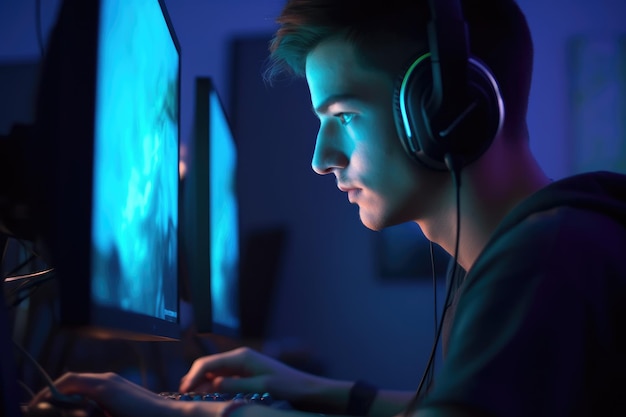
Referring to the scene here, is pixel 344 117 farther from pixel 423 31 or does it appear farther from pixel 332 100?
pixel 423 31

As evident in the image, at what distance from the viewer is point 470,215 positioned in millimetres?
811

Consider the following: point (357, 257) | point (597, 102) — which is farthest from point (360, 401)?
point (597, 102)

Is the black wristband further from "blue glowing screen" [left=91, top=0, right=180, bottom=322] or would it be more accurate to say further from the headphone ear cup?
the headphone ear cup

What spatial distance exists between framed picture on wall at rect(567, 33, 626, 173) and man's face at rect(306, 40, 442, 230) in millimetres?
1136

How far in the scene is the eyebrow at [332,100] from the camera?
2.67 ft

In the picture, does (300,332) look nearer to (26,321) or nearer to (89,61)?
(26,321)

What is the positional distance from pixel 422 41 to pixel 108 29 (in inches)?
15.1

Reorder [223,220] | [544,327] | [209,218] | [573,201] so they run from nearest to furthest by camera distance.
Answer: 1. [544,327]
2. [573,201]
3. [209,218]
4. [223,220]

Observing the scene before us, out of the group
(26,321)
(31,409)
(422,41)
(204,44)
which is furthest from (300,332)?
(31,409)

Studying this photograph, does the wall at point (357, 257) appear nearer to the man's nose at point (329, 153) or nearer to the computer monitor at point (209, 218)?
the computer monitor at point (209, 218)

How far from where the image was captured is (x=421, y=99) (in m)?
0.69

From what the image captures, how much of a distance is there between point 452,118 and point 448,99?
0.02 metres

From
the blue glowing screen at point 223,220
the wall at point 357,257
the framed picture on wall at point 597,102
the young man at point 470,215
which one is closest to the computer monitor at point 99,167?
the young man at point 470,215

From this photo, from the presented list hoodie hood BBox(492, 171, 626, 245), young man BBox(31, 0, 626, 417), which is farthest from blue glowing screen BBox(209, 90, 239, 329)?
hoodie hood BBox(492, 171, 626, 245)
